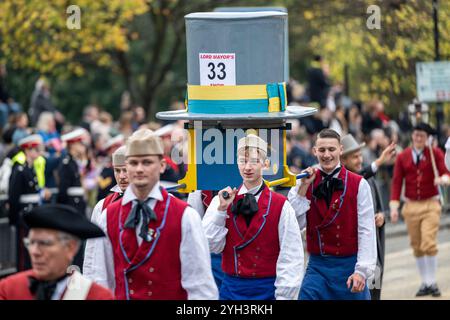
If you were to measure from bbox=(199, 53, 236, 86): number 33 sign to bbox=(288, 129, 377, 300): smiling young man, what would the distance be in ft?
3.84

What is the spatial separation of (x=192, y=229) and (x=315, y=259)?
3.54m

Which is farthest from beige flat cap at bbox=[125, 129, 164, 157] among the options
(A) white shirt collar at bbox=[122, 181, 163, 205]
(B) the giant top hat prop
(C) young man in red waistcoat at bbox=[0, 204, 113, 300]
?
(B) the giant top hat prop

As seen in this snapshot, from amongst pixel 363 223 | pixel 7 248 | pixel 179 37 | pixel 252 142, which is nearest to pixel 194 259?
pixel 252 142

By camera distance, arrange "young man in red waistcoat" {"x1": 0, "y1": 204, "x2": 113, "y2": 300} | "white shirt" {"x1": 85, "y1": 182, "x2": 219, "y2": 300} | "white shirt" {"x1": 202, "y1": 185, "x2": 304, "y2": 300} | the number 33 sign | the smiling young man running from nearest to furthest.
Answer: "young man in red waistcoat" {"x1": 0, "y1": 204, "x2": 113, "y2": 300}, "white shirt" {"x1": 85, "y1": 182, "x2": 219, "y2": 300}, "white shirt" {"x1": 202, "y1": 185, "x2": 304, "y2": 300}, the number 33 sign, the smiling young man

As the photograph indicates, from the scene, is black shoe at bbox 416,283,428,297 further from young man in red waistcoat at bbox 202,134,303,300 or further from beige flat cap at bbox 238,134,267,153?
beige flat cap at bbox 238,134,267,153

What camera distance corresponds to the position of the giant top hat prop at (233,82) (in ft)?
32.1

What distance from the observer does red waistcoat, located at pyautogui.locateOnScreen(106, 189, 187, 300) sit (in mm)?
7543

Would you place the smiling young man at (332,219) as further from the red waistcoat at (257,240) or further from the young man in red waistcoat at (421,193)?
the young man in red waistcoat at (421,193)

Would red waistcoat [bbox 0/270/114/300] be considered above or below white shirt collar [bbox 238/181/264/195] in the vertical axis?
below

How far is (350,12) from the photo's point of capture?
2309 centimetres

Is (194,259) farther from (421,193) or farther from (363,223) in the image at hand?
(421,193)

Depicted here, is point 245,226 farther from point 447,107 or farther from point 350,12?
point 447,107

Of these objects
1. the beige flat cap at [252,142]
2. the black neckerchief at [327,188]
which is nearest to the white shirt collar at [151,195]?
the beige flat cap at [252,142]

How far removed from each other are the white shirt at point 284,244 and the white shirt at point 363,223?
1.22 metres
